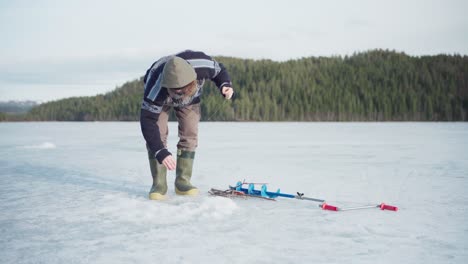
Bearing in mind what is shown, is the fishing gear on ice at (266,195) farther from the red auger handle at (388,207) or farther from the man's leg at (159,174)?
the man's leg at (159,174)

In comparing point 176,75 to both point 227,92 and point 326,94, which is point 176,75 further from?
point 326,94

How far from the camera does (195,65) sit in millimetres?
4043

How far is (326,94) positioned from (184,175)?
95.2 m

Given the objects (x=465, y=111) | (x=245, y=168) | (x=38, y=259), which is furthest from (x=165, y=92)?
(x=465, y=111)

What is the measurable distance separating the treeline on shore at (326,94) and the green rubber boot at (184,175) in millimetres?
87870

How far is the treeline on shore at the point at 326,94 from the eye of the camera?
90.4m

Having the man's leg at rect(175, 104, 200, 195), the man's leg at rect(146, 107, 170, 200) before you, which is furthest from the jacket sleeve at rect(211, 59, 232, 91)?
the man's leg at rect(146, 107, 170, 200)

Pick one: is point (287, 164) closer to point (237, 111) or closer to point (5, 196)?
point (5, 196)

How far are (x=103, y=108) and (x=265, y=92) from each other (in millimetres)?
48603

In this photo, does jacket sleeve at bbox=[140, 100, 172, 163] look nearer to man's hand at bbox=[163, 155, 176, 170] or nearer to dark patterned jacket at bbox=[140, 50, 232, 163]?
dark patterned jacket at bbox=[140, 50, 232, 163]

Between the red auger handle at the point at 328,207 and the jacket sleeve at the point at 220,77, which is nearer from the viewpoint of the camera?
the red auger handle at the point at 328,207

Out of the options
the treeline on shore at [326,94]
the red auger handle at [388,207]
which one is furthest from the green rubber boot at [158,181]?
the treeline on shore at [326,94]

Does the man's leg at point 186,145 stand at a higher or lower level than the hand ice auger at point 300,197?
higher

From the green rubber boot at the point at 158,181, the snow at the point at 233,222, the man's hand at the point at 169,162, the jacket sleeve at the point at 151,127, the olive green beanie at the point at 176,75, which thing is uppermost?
the olive green beanie at the point at 176,75
